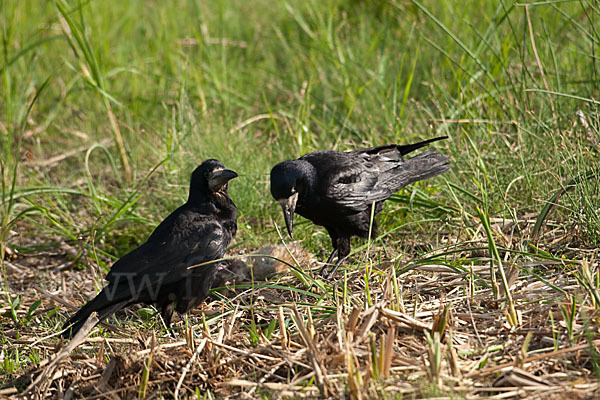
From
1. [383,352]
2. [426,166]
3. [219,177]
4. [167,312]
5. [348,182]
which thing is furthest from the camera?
[426,166]

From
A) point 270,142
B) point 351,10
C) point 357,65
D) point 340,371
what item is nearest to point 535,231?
point 340,371

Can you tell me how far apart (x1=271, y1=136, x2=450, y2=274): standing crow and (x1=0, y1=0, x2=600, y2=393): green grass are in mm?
161

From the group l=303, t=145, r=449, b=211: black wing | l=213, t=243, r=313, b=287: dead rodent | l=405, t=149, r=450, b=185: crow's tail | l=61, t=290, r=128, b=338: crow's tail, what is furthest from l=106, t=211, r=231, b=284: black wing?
A: l=405, t=149, r=450, b=185: crow's tail

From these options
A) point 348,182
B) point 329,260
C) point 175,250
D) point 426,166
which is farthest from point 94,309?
point 426,166

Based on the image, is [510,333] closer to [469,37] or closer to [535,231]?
[535,231]

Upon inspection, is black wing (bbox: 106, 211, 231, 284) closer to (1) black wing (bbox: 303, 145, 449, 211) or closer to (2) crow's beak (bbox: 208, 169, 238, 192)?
(2) crow's beak (bbox: 208, 169, 238, 192)

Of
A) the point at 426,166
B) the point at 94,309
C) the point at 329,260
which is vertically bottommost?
the point at 329,260

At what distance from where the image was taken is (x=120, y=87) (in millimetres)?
6797

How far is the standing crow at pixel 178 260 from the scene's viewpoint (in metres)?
3.57

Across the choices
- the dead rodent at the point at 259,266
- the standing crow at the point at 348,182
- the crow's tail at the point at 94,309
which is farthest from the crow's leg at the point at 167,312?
the standing crow at the point at 348,182

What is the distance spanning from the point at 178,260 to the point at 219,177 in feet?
1.75

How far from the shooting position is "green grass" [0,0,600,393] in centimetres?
407

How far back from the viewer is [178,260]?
12.3 ft

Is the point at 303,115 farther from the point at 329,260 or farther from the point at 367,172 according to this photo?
the point at 329,260
